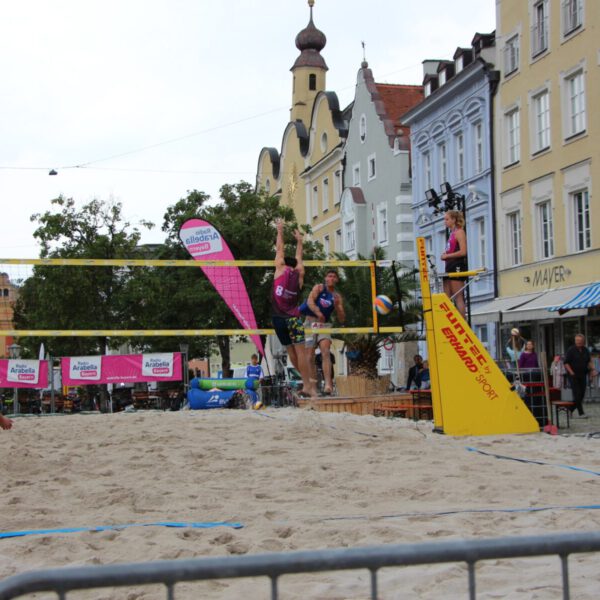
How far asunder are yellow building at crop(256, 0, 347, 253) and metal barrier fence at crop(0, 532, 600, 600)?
40884 millimetres

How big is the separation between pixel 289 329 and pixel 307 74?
41477 mm

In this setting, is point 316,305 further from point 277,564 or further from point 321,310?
point 277,564

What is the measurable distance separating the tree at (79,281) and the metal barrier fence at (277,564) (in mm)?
29765

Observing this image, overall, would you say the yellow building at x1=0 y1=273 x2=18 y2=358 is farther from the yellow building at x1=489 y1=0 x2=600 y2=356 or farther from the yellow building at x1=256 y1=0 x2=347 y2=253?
the yellow building at x1=489 y1=0 x2=600 y2=356

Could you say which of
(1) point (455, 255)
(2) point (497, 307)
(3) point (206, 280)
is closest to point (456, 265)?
(1) point (455, 255)

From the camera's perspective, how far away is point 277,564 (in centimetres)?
176

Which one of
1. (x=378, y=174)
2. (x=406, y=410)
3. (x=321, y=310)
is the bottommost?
(x=406, y=410)

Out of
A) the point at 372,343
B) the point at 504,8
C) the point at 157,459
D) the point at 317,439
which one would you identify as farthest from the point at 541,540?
the point at 504,8

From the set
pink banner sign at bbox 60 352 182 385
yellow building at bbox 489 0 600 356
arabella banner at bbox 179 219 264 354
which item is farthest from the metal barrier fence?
yellow building at bbox 489 0 600 356

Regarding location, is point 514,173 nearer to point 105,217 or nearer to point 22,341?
point 105,217

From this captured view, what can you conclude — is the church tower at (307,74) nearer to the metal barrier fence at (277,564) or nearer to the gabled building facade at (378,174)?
the gabled building facade at (378,174)

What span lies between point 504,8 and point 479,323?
9197 mm

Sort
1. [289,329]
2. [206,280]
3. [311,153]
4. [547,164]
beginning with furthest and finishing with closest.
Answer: [311,153]
[206,280]
[547,164]
[289,329]

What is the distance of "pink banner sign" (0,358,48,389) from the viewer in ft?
70.7
